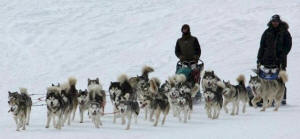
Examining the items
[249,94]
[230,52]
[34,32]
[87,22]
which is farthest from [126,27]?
[249,94]

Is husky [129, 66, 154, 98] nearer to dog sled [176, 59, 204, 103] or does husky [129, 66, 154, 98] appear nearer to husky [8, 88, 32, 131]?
dog sled [176, 59, 204, 103]

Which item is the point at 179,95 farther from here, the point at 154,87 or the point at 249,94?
the point at 249,94

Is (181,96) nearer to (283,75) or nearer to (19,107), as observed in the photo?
(283,75)

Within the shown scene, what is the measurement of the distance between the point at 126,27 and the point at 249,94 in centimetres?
1283

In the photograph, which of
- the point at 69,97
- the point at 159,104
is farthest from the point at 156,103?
the point at 69,97

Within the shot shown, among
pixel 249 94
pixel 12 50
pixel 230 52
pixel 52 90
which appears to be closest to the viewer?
pixel 52 90

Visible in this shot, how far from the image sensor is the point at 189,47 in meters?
12.4

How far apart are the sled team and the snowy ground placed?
0.29 m

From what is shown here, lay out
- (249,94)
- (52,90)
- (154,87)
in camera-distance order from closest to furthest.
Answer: (52,90), (154,87), (249,94)

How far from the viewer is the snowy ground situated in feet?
39.1

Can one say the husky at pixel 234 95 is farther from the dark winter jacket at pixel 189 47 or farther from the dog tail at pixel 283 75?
the dark winter jacket at pixel 189 47

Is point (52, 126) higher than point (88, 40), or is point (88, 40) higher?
point (88, 40)

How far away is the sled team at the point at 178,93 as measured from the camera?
9.79 m

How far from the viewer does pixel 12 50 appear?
2162 cm
